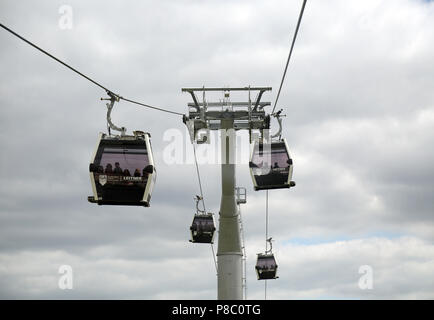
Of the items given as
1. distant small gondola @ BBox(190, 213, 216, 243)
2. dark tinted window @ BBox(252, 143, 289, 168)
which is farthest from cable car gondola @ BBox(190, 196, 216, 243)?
dark tinted window @ BBox(252, 143, 289, 168)

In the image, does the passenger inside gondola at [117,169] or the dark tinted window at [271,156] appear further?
the dark tinted window at [271,156]

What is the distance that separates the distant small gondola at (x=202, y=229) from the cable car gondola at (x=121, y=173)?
13.7 metres

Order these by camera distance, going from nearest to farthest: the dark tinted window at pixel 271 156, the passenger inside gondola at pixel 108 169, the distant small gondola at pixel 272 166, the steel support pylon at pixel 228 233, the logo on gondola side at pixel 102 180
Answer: the logo on gondola side at pixel 102 180
the passenger inside gondola at pixel 108 169
the distant small gondola at pixel 272 166
the dark tinted window at pixel 271 156
the steel support pylon at pixel 228 233

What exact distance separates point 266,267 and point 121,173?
2055 centimetres

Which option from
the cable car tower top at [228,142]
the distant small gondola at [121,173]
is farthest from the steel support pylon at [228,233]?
the distant small gondola at [121,173]

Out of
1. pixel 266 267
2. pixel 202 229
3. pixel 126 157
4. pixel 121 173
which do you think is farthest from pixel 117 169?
pixel 266 267

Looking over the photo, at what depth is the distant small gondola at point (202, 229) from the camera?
2488 centimetres

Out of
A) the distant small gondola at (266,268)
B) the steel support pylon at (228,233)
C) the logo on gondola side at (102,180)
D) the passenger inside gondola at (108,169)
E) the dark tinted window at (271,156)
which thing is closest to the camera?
the logo on gondola side at (102,180)

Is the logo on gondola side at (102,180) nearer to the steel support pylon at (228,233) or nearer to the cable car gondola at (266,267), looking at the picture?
the steel support pylon at (228,233)

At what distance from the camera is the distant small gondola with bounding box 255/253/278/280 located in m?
30.5

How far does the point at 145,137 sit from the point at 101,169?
42.9 inches

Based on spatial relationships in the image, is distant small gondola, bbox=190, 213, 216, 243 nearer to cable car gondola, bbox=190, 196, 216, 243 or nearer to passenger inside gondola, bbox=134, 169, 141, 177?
cable car gondola, bbox=190, 196, 216, 243

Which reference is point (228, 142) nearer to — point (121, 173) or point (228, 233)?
point (228, 233)

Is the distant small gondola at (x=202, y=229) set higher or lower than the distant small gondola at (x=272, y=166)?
lower
